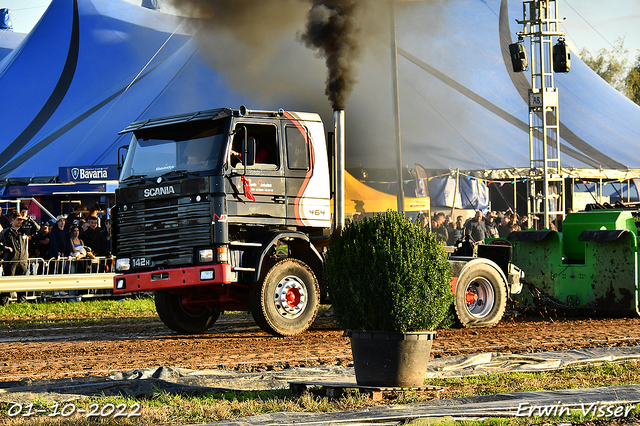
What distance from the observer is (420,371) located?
652cm

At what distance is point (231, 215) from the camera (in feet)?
35.7

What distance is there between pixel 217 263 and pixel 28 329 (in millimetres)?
4236

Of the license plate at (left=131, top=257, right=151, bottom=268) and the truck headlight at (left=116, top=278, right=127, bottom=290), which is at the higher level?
the license plate at (left=131, top=257, right=151, bottom=268)

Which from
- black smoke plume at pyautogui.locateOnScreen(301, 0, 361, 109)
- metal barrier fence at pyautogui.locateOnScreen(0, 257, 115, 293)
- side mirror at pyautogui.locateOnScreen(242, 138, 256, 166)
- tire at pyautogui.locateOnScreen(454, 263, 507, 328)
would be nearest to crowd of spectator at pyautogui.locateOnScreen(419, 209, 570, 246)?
black smoke plume at pyautogui.locateOnScreen(301, 0, 361, 109)

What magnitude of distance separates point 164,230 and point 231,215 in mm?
1036

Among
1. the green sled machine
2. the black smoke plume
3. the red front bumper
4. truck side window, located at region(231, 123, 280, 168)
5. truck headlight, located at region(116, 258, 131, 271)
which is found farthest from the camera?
Answer: the black smoke plume

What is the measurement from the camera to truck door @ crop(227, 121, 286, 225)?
1092 centimetres

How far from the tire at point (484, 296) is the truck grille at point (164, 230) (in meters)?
4.14

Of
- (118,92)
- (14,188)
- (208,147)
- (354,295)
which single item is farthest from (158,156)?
A: (118,92)

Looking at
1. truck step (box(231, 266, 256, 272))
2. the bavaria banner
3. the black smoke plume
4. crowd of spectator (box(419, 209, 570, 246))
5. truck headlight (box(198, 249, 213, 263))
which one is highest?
the black smoke plume

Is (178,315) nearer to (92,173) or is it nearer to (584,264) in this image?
(584,264)

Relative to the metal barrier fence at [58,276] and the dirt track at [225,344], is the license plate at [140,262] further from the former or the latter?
the metal barrier fence at [58,276]

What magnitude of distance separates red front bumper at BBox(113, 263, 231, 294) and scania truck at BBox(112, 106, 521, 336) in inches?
0.5

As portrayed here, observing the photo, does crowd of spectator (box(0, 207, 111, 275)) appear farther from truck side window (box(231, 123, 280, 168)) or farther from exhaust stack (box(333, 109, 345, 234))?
exhaust stack (box(333, 109, 345, 234))
